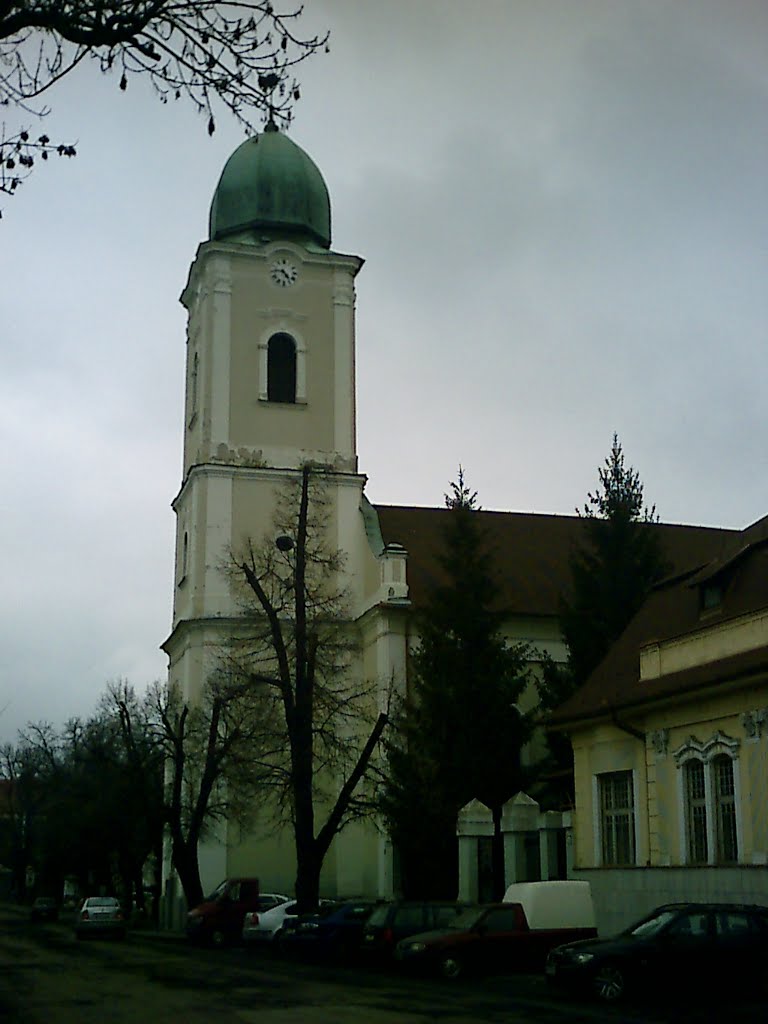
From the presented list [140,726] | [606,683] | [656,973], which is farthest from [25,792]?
[656,973]

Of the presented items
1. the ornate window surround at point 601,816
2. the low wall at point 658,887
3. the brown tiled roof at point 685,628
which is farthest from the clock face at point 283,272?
the low wall at point 658,887

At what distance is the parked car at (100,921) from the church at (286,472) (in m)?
2.88

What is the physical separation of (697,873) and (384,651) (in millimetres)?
19772

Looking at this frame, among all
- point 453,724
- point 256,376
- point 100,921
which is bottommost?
point 100,921

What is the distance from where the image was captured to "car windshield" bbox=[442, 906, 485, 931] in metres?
22.9

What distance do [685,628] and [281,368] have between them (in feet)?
78.6

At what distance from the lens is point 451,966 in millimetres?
22203

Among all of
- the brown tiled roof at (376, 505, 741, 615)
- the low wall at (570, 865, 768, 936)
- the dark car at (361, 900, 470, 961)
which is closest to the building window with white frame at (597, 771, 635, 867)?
the low wall at (570, 865, 768, 936)

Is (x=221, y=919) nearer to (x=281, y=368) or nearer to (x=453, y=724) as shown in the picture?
(x=453, y=724)

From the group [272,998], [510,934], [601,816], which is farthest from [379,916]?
[272,998]

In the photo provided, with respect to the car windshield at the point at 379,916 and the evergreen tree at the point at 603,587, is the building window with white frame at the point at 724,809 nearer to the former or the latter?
the car windshield at the point at 379,916

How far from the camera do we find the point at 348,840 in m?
43.1

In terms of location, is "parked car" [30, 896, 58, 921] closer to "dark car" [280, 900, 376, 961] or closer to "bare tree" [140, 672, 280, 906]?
"bare tree" [140, 672, 280, 906]

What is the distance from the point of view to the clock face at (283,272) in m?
47.3
